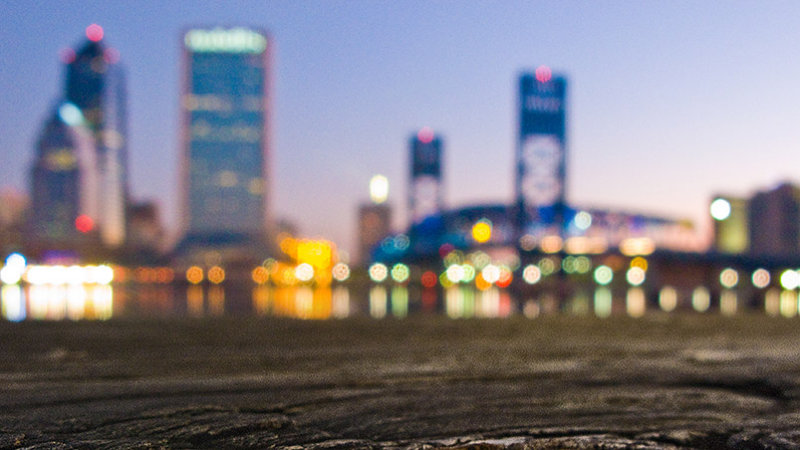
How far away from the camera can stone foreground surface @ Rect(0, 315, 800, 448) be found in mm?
4125

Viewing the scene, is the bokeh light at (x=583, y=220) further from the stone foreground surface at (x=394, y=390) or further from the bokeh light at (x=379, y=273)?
the stone foreground surface at (x=394, y=390)

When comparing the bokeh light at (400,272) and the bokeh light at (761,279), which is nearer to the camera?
the bokeh light at (761,279)

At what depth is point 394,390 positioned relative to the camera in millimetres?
5555

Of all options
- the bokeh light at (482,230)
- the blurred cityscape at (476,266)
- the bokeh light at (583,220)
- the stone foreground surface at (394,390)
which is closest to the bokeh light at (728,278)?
the blurred cityscape at (476,266)

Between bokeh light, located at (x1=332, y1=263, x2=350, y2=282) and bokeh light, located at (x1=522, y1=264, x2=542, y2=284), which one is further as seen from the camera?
bokeh light, located at (x1=332, y1=263, x2=350, y2=282)

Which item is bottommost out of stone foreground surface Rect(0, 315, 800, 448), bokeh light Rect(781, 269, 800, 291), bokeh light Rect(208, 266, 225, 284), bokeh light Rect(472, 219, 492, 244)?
bokeh light Rect(208, 266, 225, 284)

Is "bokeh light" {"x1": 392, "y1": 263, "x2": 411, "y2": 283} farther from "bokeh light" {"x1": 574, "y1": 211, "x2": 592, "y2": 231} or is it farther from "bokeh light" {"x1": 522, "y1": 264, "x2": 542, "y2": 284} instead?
"bokeh light" {"x1": 574, "y1": 211, "x2": 592, "y2": 231}

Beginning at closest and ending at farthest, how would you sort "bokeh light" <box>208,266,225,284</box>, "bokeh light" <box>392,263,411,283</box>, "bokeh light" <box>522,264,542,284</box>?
"bokeh light" <box>522,264,542,284</box>, "bokeh light" <box>392,263,411,283</box>, "bokeh light" <box>208,266,225,284</box>

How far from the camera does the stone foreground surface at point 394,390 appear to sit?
412cm

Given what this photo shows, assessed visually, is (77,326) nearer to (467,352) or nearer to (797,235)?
(467,352)

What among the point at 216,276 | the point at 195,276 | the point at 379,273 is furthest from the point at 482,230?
the point at 195,276

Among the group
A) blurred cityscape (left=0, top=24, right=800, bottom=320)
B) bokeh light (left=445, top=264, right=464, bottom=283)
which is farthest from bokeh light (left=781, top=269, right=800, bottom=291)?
bokeh light (left=445, top=264, right=464, bottom=283)

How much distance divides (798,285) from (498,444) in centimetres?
9372

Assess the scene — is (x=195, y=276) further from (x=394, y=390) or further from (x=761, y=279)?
(x=394, y=390)
